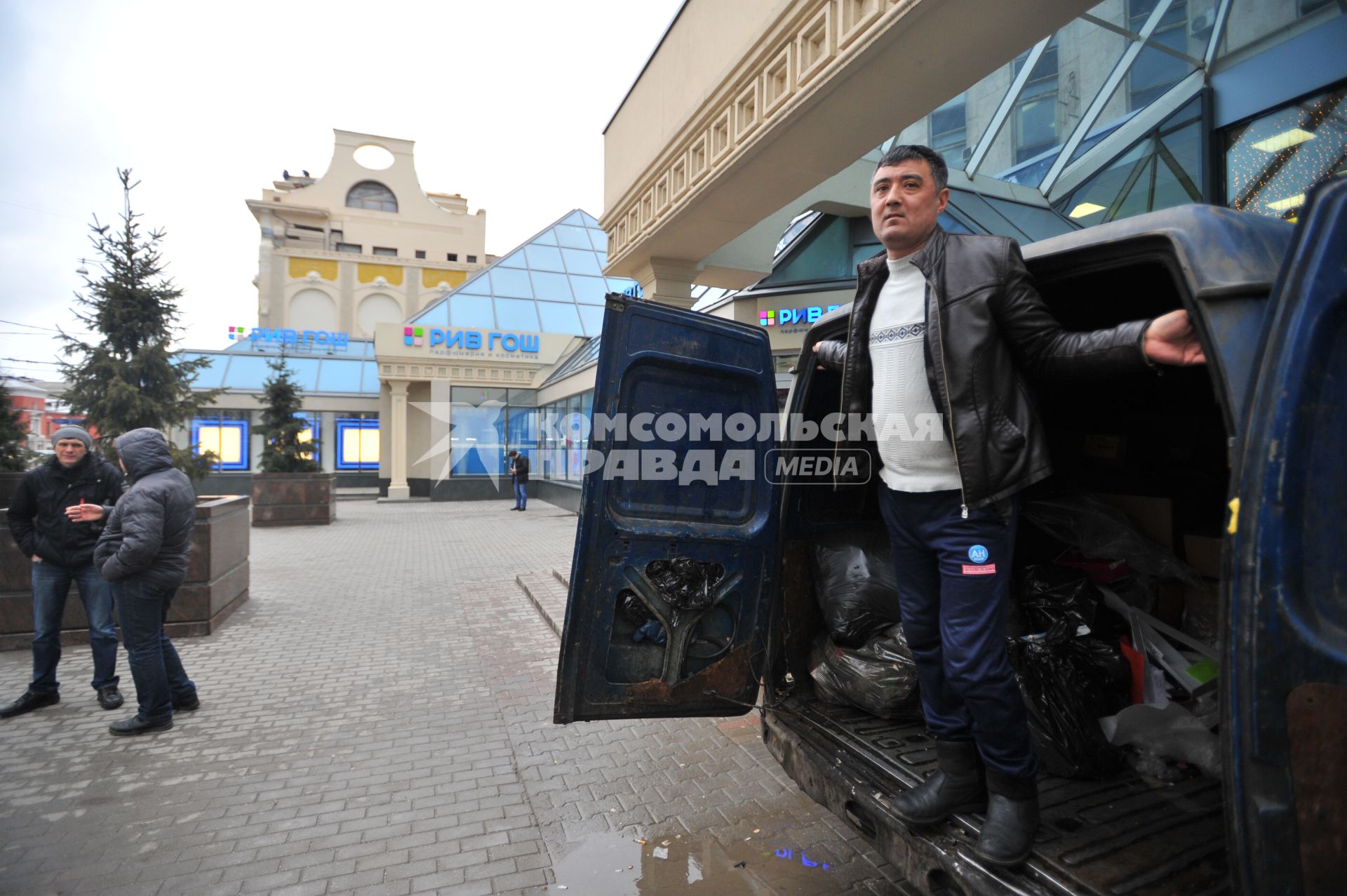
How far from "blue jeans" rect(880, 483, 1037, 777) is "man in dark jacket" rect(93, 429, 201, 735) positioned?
14.0 feet

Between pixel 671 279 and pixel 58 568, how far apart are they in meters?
6.03

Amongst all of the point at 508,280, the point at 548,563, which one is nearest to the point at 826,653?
the point at 548,563

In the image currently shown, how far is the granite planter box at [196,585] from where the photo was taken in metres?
5.54

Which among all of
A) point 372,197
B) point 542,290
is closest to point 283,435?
point 542,290

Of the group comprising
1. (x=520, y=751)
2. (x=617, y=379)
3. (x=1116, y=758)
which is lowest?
(x=520, y=751)

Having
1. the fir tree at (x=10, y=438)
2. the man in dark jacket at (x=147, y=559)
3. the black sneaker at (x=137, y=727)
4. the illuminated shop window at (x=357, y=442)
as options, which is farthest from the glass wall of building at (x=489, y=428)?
the black sneaker at (x=137, y=727)

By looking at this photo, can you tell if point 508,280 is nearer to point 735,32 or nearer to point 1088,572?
point 735,32

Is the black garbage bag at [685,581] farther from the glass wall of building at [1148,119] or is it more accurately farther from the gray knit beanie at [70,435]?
the glass wall of building at [1148,119]

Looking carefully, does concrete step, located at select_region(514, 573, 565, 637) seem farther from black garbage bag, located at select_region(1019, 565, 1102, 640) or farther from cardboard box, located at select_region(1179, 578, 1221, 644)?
cardboard box, located at select_region(1179, 578, 1221, 644)

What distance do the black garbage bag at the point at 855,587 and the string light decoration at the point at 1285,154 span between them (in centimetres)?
555

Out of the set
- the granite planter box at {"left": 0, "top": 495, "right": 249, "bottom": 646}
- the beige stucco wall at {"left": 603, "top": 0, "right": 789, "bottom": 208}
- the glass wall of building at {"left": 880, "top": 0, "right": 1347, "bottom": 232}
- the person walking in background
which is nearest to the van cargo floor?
the glass wall of building at {"left": 880, "top": 0, "right": 1347, "bottom": 232}

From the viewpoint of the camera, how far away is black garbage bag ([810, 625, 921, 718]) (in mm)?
2822

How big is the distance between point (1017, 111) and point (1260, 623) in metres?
11.0

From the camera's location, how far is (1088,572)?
317 centimetres
